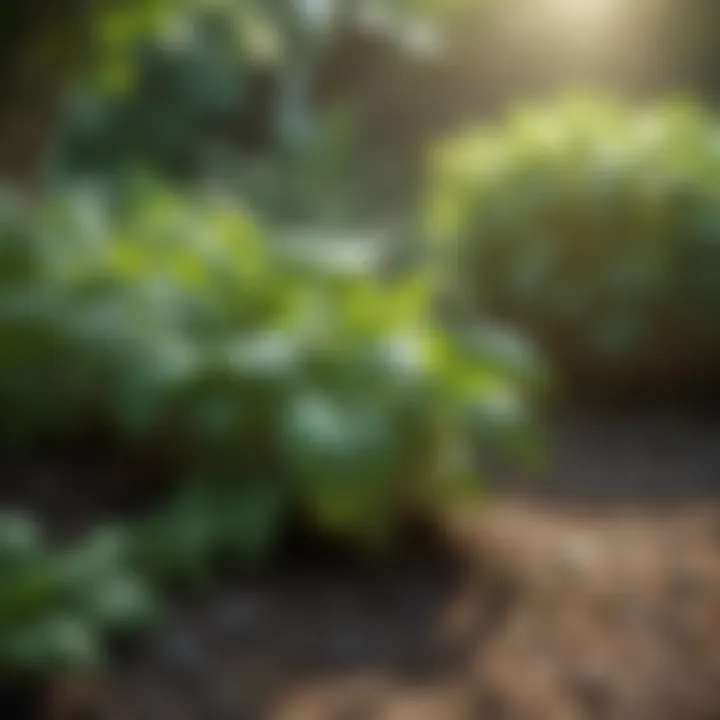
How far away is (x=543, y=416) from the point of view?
537 cm

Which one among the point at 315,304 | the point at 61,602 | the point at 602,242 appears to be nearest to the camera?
the point at 61,602

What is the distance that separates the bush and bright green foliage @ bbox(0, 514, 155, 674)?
2.78m

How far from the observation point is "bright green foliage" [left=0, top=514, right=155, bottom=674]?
2.92 m

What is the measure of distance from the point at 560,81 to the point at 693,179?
4624 mm

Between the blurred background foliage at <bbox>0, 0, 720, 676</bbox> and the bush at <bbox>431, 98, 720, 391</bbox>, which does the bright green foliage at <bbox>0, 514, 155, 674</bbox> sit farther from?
the bush at <bbox>431, 98, 720, 391</bbox>

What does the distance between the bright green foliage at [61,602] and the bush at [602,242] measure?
2.78 m

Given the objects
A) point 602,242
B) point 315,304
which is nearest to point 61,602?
point 315,304

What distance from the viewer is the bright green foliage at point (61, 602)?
2922 millimetres

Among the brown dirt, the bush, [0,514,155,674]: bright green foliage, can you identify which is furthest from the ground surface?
the bush

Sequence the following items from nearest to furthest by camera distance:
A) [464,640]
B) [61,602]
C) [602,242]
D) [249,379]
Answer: [61,602]
[464,640]
[249,379]
[602,242]

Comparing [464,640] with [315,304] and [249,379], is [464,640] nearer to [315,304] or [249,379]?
[249,379]

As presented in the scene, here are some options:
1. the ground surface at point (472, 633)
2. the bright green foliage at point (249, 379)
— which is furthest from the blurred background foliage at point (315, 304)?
the ground surface at point (472, 633)

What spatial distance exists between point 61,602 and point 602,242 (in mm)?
3277

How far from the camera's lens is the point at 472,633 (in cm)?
348
